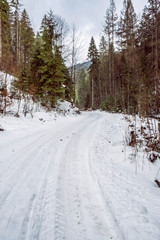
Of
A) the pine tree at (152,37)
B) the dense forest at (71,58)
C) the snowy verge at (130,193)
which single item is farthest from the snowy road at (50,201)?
the pine tree at (152,37)

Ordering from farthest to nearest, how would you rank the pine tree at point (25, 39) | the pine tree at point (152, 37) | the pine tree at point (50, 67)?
1. the pine tree at point (25, 39)
2. the pine tree at point (152, 37)
3. the pine tree at point (50, 67)

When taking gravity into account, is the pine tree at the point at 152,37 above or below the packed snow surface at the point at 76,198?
above

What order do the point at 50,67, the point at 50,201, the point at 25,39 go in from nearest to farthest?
the point at 50,201
the point at 50,67
the point at 25,39

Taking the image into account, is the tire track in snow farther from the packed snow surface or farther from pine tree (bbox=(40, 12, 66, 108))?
pine tree (bbox=(40, 12, 66, 108))

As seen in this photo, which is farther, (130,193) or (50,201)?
(130,193)

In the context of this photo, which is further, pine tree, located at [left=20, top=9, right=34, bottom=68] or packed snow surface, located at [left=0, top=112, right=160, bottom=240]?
pine tree, located at [left=20, top=9, right=34, bottom=68]

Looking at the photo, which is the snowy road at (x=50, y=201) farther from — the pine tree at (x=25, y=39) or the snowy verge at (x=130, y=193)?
the pine tree at (x=25, y=39)

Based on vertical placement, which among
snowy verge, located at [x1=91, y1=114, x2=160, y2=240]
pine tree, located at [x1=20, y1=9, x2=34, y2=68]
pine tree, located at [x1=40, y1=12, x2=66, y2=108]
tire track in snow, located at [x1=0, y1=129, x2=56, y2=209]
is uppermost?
pine tree, located at [x1=20, y1=9, x2=34, y2=68]

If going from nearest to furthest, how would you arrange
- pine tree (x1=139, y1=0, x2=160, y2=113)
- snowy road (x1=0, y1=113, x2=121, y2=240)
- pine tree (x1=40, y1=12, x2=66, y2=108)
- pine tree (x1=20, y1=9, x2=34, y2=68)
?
snowy road (x1=0, y1=113, x2=121, y2=240) < pine tree (x1=40, y1=12, x2=66, y2=108) < pine tree (x1=139, y1=0, x2=160, y2=113) < pine tree (x1=20, y1=9, x2=34, y2=68)

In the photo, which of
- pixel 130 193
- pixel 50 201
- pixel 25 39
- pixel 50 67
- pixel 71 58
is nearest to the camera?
pixel 50 201

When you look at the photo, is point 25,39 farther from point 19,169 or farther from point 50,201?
point 50,201

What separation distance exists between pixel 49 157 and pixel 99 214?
202 centimetres

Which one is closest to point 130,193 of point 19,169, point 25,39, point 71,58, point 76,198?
point 76,198

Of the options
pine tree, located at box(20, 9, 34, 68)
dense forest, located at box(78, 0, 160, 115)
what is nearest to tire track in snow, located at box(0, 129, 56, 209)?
dense forest, located at box(78, 0, 160, 115)
